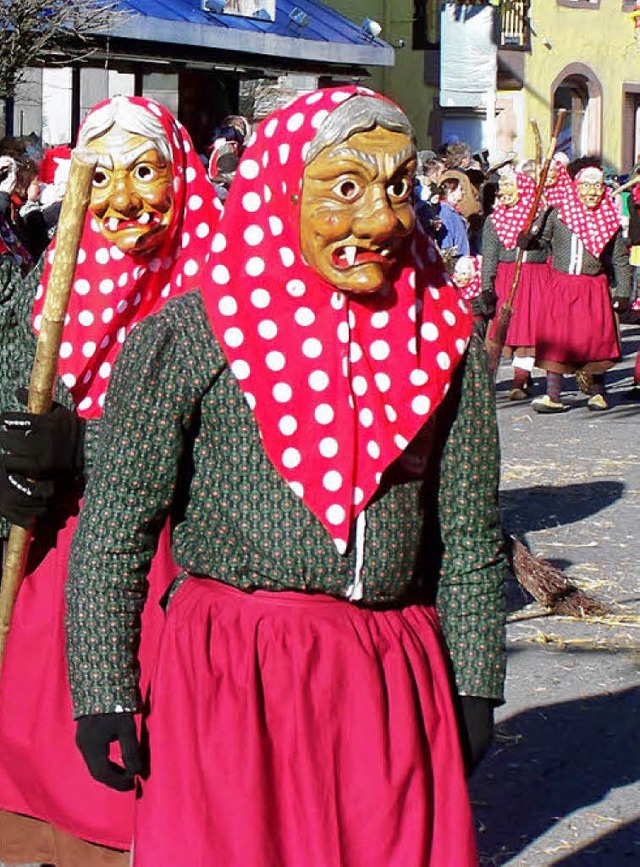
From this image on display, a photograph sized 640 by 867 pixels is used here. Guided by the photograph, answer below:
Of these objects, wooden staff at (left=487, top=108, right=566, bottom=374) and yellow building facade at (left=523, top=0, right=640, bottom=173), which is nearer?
wooden staff at (left=487, top=108, right=566, bottom=374)

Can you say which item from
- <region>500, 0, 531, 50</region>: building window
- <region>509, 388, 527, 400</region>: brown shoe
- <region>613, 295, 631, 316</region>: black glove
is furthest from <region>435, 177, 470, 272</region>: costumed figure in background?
<region>500, 0, 531, 50</region>: building window

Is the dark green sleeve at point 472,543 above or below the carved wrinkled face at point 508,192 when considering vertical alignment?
below

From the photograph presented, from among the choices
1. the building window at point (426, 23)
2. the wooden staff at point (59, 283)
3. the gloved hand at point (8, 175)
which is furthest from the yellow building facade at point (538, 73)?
the wooden staff at point (59, 283)

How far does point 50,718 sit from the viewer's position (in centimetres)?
414

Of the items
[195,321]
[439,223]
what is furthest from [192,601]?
[439,223]

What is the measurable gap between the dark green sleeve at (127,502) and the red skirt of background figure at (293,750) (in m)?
0.09

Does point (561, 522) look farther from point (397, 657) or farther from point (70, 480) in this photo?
point (397, 657)

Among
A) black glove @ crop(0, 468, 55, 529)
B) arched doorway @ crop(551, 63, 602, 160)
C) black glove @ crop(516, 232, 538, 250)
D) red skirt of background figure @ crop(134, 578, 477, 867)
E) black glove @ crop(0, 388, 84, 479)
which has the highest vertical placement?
arched doorway @ crop(551, 63, 602, 160)

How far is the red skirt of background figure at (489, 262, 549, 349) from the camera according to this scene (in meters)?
13.7

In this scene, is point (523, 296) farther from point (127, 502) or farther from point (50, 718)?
point (127, 502)

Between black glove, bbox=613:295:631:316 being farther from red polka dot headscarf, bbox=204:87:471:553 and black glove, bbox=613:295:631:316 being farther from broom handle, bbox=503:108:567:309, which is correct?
red polka dot headscarf, bbox=204:87:471:553

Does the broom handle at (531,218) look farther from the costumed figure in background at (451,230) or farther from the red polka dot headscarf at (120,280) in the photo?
the red polka dot headscarf at (120,280)

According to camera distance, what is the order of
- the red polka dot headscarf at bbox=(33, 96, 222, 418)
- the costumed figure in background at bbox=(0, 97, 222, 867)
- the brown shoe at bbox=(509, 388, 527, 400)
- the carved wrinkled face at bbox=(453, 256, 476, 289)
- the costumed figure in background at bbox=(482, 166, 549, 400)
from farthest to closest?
1. the brown shoe at bbox=(509, 388, 527, 400)
2. the costumed figure in background at bbox=(482, 166, 549, 400)
3. the carved wrinkled face at bbox=(453, 256, 476, 289)
4. the red polka dot headscarf at bbox=(33, 96, 222, 418)
5. the costumed figure in background at bbox=(0, 97, 222, 867)

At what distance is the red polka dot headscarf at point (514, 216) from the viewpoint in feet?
43.8
